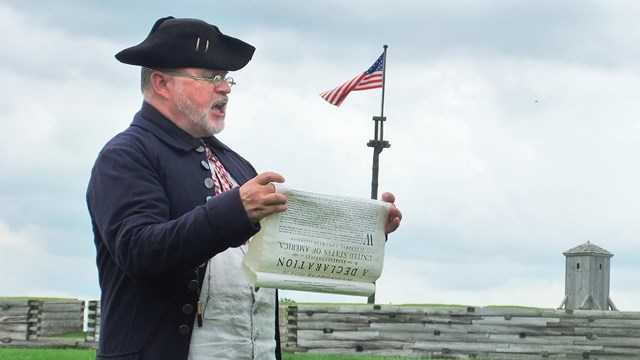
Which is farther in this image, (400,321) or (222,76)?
(400,321)

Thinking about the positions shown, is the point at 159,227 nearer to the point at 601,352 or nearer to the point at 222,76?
the point at 222,76

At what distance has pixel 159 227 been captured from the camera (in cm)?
351

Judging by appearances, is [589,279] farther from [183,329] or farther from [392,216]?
[183,329]

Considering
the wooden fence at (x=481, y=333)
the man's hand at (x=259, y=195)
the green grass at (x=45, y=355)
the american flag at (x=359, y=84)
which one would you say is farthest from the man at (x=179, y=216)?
the american flag at (x=359, y=84)

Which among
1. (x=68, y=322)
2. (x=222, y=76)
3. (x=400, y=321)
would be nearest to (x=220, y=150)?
(x=222, y=76)

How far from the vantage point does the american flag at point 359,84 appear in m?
23.1

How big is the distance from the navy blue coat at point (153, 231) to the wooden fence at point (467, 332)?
53.6ft

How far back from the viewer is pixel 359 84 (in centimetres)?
2386

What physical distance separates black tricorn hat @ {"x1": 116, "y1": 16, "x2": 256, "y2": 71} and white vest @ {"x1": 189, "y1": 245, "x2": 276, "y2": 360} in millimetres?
788

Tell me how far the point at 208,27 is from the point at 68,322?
20.6 meters

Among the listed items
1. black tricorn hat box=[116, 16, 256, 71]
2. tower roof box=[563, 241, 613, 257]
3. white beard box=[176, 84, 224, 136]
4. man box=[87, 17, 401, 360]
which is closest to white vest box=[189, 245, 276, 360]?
man box=[87, 17, 401, 360]

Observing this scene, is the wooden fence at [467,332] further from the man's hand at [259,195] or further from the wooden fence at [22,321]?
the man's hand at [259,195]

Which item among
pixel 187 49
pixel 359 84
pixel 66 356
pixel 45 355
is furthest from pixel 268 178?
pixel 359 84

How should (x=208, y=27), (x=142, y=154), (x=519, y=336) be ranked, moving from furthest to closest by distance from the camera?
(x=519, y=336) < (x=208, y=27) < (x=142, y=154)
